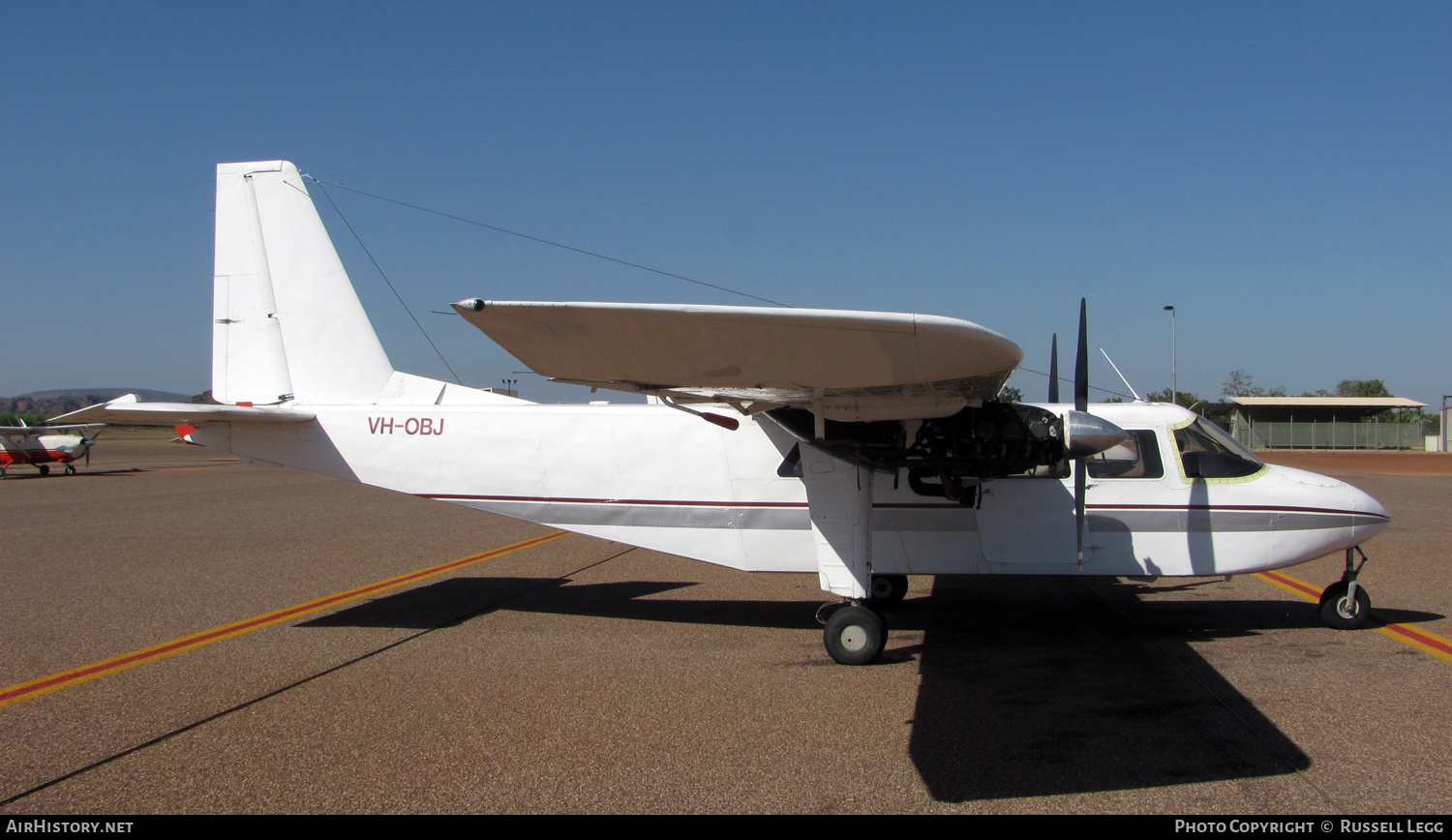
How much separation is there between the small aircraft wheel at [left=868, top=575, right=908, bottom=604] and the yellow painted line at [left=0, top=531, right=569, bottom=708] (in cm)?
587

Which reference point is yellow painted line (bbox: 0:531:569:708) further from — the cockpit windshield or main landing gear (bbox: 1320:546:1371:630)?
main landing gear (bbox: 1320:546:1371:630)

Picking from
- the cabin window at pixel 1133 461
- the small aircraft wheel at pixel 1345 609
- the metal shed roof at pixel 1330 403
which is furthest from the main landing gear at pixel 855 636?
the metal shed roof at pixel 1330 403

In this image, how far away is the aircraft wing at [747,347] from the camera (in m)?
4.18

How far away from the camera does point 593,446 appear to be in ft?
27.7

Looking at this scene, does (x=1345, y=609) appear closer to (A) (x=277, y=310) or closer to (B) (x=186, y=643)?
(B) (x=186, y=643)

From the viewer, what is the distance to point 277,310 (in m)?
9.03

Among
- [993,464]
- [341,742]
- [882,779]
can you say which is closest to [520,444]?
[341,742]

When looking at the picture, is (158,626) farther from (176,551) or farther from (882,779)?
(882,779)

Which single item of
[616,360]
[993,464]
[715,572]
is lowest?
[715,572]

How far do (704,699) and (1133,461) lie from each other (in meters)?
4.72

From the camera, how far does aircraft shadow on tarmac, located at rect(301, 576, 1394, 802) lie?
15.6 feet

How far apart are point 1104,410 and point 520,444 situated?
5843mm

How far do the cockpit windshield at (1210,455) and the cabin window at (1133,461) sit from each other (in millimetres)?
243

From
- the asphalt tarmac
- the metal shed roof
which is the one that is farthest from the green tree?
the asphalt tarmac
